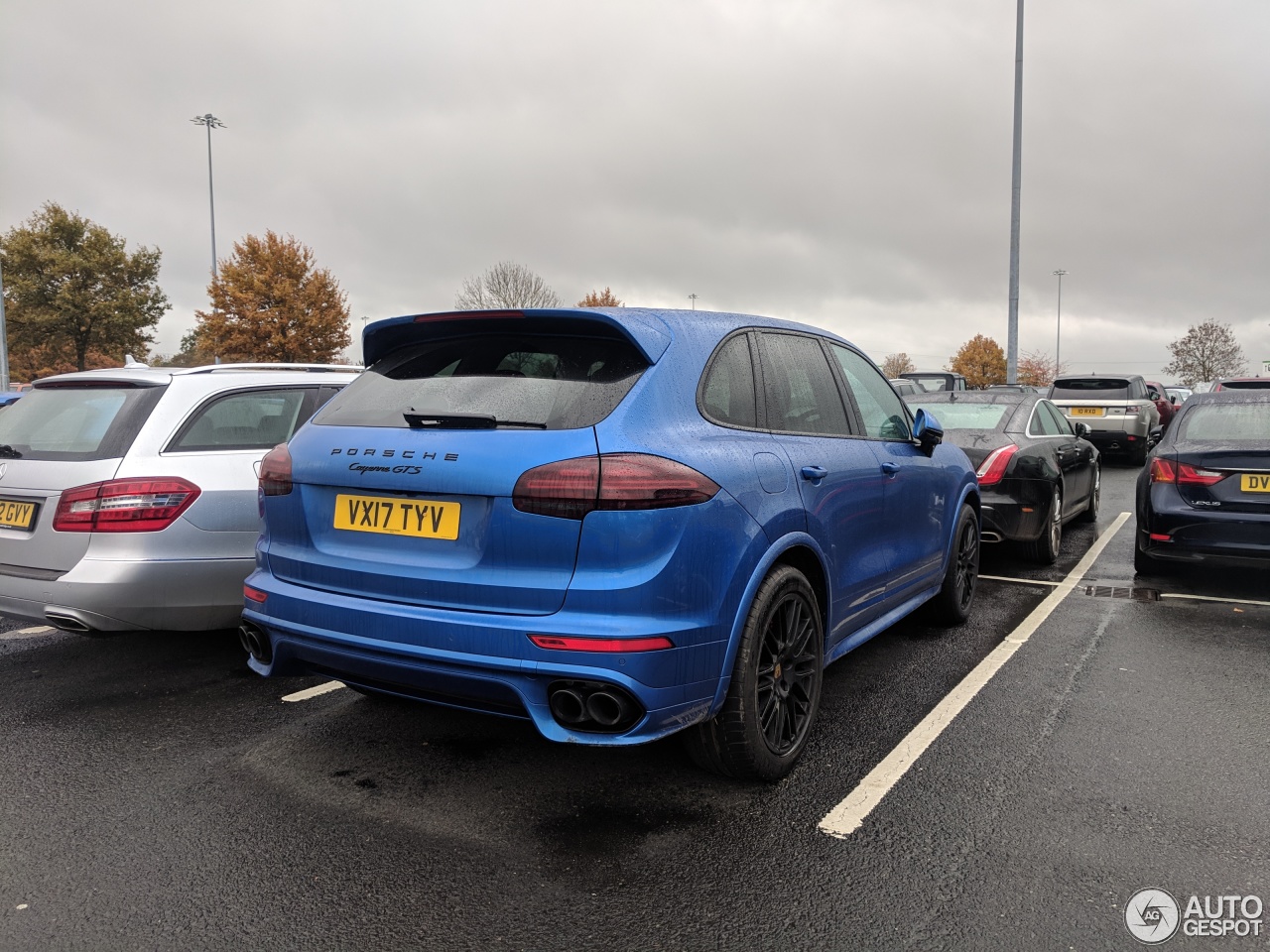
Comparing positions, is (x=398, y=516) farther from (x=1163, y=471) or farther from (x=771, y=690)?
(x=1163, y=471)

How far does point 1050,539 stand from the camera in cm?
741

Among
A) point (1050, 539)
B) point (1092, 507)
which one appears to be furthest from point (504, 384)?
point (1092, 507)

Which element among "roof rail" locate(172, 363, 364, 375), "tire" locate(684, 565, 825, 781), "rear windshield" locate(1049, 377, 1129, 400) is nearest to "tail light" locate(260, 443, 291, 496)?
"roof rail" locate(172, 363, 364, 375)

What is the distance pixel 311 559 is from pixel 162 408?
188 centimetres

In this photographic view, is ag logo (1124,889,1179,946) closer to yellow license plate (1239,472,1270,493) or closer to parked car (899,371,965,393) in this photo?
yellow license plate (1239,472,1270,493)

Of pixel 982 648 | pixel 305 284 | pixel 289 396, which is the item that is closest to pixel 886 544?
pixel 982 648

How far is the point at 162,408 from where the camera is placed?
4.43 m

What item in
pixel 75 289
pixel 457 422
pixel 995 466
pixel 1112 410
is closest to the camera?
pixel 457 422

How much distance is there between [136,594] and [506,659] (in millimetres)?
2352

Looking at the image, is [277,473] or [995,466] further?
[995,466]

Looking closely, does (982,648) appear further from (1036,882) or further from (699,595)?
(699,595)

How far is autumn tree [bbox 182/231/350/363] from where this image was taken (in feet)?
140

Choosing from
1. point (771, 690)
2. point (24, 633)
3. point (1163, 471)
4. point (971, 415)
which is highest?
point (971, 415)

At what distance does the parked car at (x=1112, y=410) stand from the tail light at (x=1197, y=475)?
10.4m
